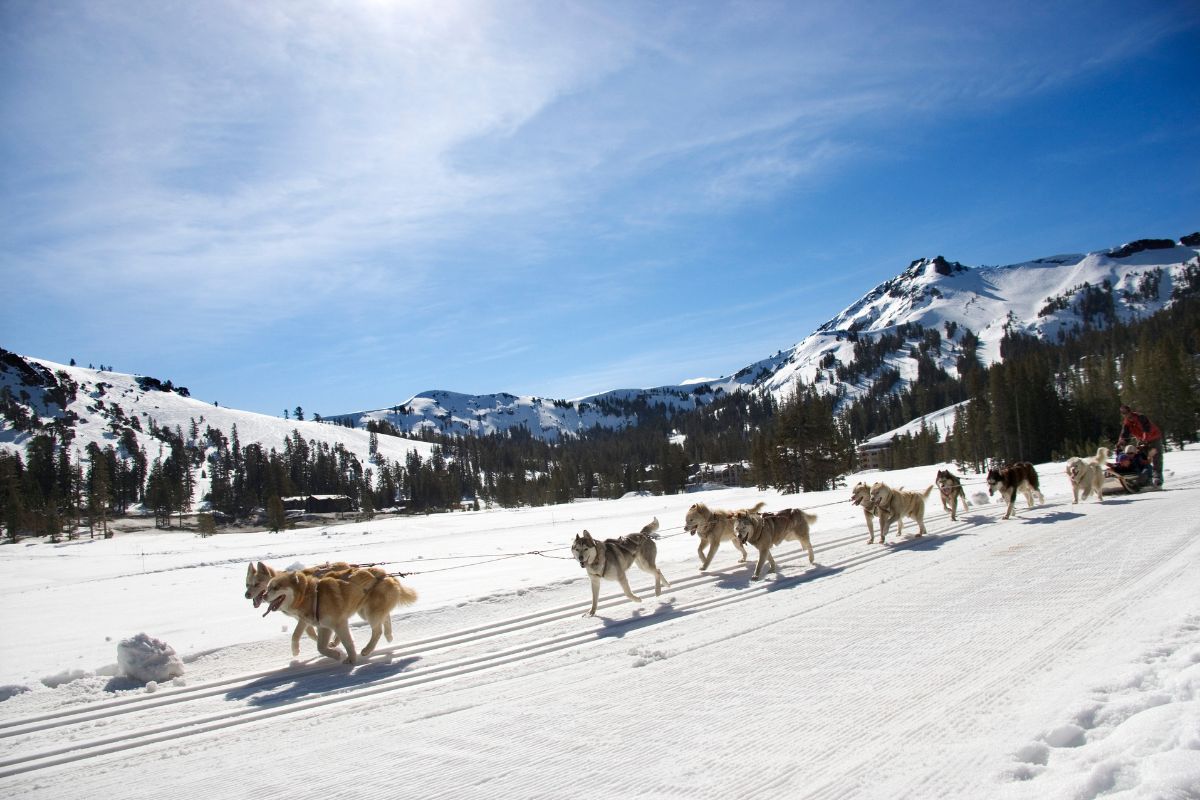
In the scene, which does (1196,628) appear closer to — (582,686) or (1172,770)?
(1172,770)

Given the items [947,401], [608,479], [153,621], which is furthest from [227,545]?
[947,401]

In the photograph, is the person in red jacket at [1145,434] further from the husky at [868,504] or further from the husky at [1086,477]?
the husky at [868,504]

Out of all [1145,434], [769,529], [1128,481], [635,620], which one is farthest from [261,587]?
[1145,434]

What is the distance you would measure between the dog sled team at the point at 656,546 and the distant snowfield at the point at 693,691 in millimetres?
459

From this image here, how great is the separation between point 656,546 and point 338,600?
739 centimetres

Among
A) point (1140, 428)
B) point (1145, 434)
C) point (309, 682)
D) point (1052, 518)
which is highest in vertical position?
point (1140, 428)

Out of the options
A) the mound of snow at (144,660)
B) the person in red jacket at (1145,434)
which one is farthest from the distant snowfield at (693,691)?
the person in red jacket at (1145,434)

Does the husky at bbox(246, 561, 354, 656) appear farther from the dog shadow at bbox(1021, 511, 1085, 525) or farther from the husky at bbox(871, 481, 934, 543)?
the dog shadow at bbox(1021, 511, 1085, 525)

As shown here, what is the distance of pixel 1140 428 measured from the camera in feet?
65.4

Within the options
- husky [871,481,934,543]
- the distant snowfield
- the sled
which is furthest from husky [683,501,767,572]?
the sled

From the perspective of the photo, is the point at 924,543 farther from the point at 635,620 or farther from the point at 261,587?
the point at 261,587

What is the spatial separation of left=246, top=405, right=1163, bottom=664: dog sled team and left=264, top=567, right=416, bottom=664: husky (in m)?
0.01

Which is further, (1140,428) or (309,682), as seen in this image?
(1140,428)

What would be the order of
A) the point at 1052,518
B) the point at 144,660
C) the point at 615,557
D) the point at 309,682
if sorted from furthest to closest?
the point at 1052,518 → the point at 615,557 → the point at 144,660 → the point at 309,682
